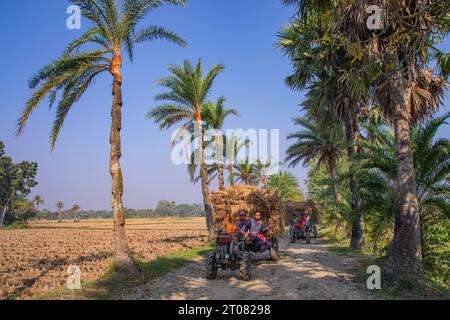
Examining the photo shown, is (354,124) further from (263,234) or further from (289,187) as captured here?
(289,187)

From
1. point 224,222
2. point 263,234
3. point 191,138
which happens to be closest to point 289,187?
point 191,138

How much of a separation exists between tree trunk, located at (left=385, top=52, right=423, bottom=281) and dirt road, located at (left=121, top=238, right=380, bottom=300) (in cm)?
106

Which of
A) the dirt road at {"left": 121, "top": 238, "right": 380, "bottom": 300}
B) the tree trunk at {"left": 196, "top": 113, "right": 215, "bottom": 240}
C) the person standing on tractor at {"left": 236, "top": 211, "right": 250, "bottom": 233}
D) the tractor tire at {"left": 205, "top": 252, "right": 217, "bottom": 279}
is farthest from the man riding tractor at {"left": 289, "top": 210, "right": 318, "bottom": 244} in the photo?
the tractor tire at {"left": 205, "top": 252, "right": 217, "bottom": 279}

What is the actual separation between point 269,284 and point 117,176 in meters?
5.41

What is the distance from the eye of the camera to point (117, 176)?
413 inches

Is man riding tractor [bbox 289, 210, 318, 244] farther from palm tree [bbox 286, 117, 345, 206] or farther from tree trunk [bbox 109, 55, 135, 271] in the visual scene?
tree trunk [bbox 109, 55, 135, 271]

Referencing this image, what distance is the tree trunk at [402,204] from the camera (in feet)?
26.0

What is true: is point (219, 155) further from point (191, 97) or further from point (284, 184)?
point (284, 184)

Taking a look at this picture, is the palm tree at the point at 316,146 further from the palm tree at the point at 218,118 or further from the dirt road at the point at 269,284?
the dirt road at the point at 269,284

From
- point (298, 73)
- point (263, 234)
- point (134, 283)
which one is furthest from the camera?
point (298, 73)

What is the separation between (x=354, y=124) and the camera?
51.2 feet

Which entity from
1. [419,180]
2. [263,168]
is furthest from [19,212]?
[419,180]

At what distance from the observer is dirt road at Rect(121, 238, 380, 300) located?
24.8 feet
